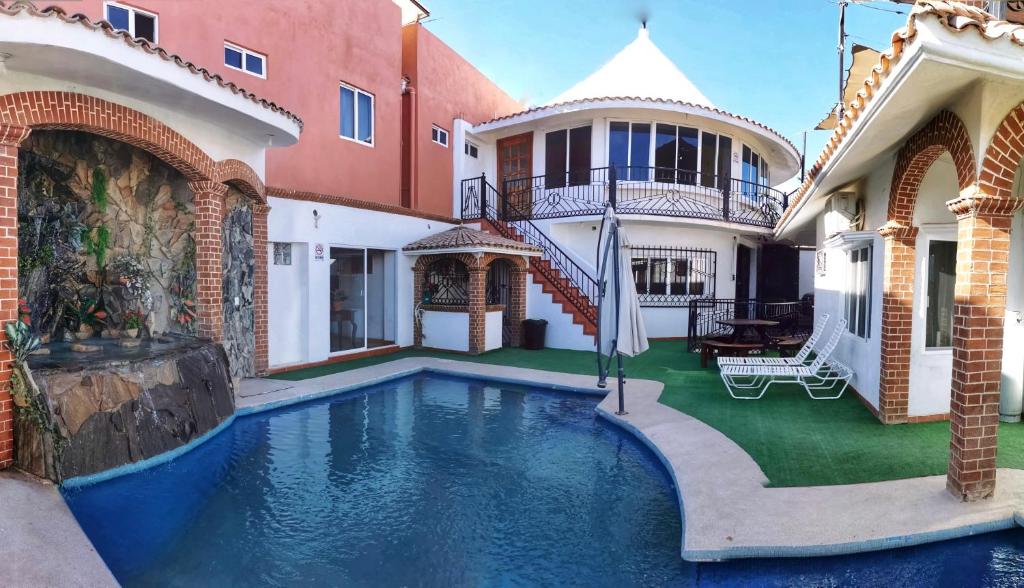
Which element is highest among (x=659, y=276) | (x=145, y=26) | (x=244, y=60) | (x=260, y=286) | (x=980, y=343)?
(x=244, y=60)

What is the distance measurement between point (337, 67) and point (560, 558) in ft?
41.9

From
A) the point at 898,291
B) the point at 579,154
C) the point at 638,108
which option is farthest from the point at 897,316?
the point at 579,154

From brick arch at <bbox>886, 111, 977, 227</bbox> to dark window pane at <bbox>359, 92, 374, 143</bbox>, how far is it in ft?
39.0

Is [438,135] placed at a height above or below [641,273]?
above

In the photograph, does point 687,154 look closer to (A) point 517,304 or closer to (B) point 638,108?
(B) point 638,108

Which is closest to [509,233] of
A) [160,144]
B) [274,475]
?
[160,144]

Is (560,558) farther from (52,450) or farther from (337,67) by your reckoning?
(337,67)

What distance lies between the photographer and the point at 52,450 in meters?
4.74

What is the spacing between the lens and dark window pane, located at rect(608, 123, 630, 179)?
15.1m

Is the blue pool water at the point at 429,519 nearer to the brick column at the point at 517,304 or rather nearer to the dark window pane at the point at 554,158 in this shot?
the brick column at the point at 517,304

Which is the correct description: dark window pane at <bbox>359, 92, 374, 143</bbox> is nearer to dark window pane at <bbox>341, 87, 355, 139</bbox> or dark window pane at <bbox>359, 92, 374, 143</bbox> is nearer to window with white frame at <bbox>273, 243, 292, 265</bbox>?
dark window pane at <bbox>341, 87, 355, 139</bbox>

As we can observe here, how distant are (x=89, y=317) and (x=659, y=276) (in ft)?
41.5

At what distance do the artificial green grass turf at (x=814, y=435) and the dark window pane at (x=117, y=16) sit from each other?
268 inches

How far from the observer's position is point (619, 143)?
15.1m
